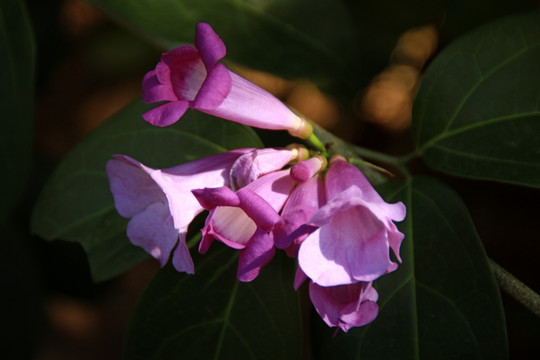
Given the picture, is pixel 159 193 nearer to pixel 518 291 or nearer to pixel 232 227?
pixel 232 227

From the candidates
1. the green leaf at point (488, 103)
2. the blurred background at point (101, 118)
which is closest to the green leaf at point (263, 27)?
the blurred background at point (101, 118)

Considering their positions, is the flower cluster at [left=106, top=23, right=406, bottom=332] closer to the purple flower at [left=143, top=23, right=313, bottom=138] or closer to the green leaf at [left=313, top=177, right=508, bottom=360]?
the purple flower at [left=143, top=23, right=313, bottom=138]

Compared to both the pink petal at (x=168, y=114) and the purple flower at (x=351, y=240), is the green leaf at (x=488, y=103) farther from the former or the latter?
the pink petal at (x=168, y=114)

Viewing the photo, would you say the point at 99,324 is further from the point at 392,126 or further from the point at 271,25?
the point at 271,25

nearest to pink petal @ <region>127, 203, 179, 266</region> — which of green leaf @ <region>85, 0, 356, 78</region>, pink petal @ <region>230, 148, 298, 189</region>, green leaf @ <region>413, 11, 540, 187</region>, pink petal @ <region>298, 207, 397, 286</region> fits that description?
pink petal @ <region>230, 148, 298, 189</region>

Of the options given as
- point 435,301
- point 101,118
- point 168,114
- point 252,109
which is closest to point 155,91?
point 168,114

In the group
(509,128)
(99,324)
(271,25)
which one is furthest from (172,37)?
(99,324)
